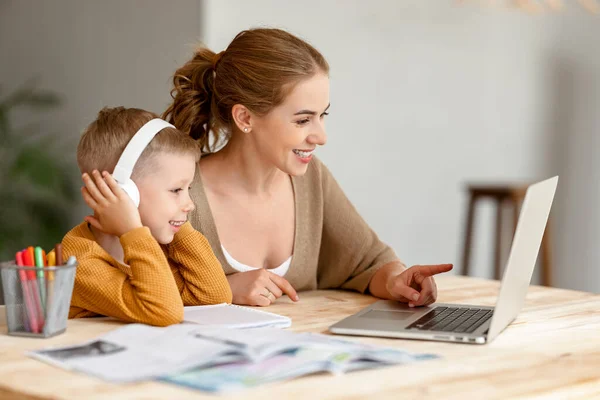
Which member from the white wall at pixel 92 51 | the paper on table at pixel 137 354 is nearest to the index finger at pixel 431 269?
the paper on table at pixel 137 354

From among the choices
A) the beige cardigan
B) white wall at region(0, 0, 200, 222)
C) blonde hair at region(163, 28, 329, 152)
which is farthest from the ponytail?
white wall at region(0, 0, 200, 222)

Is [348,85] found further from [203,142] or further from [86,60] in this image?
[203,142]

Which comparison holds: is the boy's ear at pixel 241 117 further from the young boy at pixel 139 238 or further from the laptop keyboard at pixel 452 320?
the laptop keyboard at pixel 452 320

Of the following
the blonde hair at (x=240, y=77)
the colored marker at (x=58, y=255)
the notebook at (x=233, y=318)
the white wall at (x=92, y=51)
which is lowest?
the notebook at (x=233, y=318)

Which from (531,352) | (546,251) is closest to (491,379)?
(531,352)

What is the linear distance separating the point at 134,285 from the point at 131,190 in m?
0.17

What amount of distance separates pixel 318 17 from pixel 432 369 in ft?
8.65

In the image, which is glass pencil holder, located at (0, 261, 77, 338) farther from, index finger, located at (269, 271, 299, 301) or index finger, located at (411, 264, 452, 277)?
index finger, located at (411, 264, 452, 277)

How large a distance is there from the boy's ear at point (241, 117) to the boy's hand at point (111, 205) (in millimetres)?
510

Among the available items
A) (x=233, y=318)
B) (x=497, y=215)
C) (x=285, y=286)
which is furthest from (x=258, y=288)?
(x=497, y=215)

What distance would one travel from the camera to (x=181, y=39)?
10.7 feet

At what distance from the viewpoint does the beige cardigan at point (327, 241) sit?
6.31ft

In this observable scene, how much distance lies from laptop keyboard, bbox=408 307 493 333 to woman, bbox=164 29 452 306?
0.36 feet

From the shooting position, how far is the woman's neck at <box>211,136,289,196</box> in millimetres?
1921
